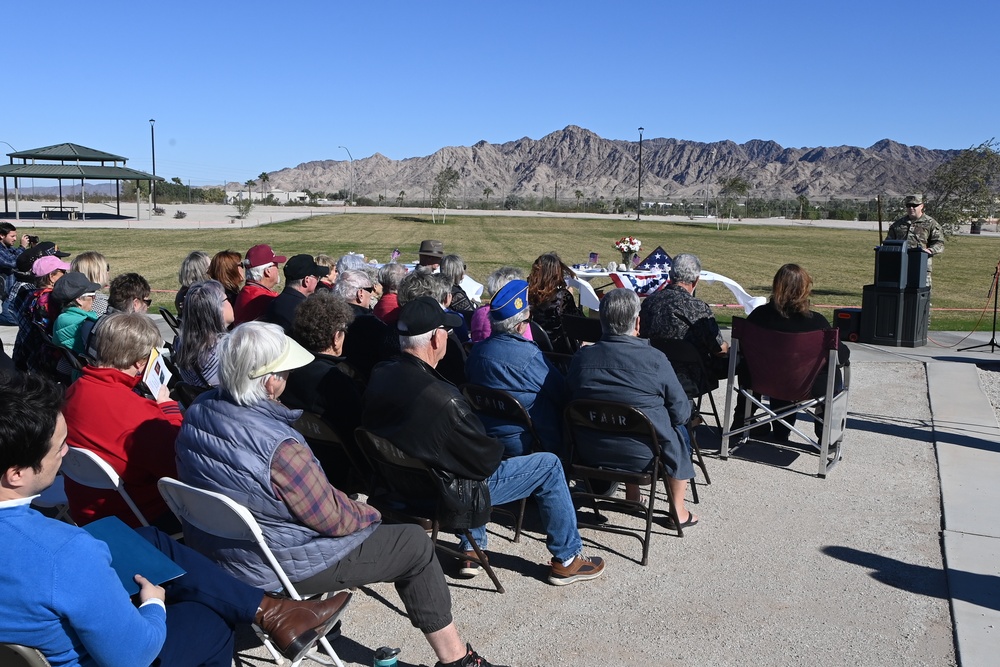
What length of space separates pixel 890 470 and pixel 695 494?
161 centimetres

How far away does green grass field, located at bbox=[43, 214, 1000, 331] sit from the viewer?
17594 millimetres

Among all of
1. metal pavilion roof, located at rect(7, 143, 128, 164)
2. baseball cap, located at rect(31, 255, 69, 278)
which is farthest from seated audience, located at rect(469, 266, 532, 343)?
metal pavilion roof, located at rect(7, 143, 128, 164)

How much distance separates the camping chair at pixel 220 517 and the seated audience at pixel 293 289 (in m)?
3.00

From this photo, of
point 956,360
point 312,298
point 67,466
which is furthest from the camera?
point 956,360

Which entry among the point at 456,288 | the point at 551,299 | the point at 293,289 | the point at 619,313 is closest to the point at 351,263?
the point at 456,288

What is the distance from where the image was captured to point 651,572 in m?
4.43

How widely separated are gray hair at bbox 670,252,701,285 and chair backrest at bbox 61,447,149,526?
159 inches

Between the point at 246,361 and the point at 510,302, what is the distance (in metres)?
1.83

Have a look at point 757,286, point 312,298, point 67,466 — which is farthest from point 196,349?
point 757,286

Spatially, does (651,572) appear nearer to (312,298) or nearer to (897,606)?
(897,606)

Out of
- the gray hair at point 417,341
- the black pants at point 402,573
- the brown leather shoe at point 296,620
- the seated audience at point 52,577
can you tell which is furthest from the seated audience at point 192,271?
the seated audience at point 52,577

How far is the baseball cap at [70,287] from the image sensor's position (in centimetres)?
569

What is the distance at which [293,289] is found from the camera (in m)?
6.35

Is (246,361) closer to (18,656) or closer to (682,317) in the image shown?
(18,656)
